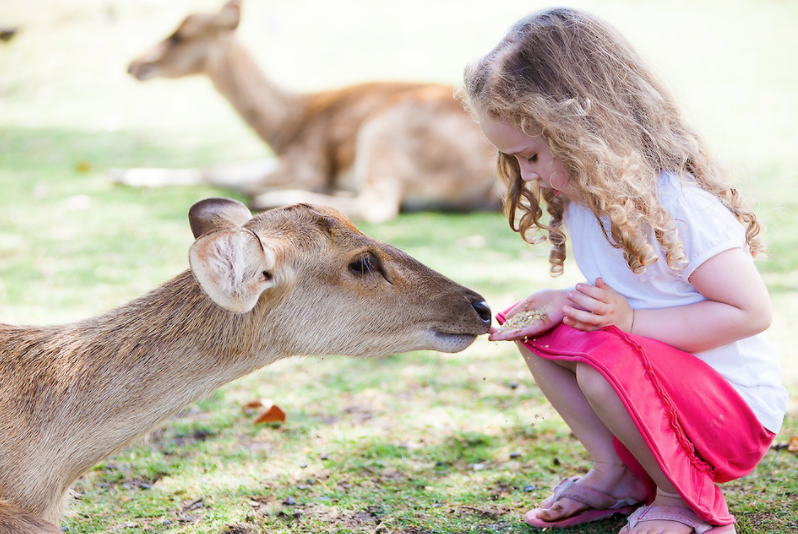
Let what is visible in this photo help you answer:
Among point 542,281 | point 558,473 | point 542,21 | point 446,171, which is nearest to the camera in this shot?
point 542,21

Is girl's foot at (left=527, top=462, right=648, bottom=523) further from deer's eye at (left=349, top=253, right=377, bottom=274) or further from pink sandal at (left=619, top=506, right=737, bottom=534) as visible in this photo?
deer's eye at (left=349, top=253, right=377, bottom=274)

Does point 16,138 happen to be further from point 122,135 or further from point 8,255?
point 8,255

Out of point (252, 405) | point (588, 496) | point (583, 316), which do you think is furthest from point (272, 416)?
point (583, 316)

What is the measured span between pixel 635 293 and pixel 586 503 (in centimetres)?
78

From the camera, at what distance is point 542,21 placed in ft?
9.44

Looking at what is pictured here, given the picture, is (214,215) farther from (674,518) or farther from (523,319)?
(674,518)

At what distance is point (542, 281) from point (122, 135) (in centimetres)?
810

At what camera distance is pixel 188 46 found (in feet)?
28.5

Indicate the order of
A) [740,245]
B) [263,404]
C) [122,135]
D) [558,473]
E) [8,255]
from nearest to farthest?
1. [740,245]
2. [558,473]
3. [263,404]
4. [8,255]
5. [122,135]

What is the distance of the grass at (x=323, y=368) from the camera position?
3.06 metres

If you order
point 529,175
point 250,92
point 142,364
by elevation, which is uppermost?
point 529,175

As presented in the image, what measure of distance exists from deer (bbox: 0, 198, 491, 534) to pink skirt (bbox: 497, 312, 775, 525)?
1.75 feet

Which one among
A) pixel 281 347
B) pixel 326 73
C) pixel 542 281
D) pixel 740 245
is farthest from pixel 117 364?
pixel 326 73

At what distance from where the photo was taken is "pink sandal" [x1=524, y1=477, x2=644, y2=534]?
287 cm
